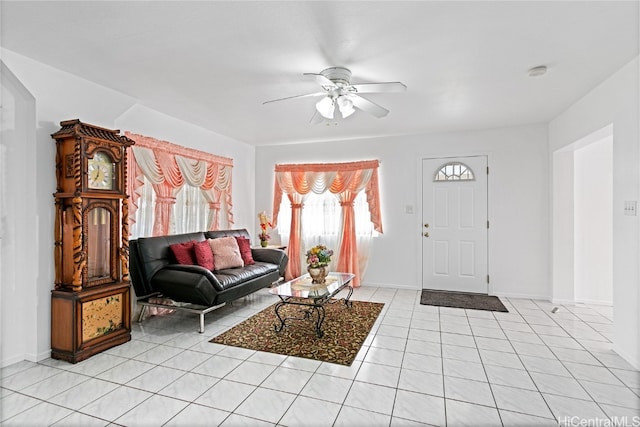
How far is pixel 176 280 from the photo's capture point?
3.46 metres

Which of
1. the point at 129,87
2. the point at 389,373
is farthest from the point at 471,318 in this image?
the point at 129,87

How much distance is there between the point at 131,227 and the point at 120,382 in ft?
6.24

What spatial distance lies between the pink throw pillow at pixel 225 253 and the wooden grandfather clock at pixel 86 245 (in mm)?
1261

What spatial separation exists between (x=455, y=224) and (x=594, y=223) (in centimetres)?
172

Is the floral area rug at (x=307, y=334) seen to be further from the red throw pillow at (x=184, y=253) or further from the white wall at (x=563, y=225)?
the white wall at (x=563, y=225)

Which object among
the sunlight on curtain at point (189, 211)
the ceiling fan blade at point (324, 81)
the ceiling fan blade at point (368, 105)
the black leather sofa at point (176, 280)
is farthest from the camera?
the sunlight on curtain at point (189, 211)

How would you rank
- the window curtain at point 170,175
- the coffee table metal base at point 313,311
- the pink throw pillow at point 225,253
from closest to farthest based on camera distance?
1. the coffee table metal base at point 313,311
2. the window curtain at point 170,175
3. the pink throw pillow at point 225,253

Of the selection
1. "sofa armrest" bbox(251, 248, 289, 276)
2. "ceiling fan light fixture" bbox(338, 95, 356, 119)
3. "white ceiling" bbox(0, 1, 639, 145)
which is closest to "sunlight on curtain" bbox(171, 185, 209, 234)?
"sofa armrest" bbox(251, 248, 289, 276)

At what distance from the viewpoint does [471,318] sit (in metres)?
3.84

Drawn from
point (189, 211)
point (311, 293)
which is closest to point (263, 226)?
point (189, 211)

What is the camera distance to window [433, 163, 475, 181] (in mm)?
5047

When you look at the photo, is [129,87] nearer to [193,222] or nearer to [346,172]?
[193,222]

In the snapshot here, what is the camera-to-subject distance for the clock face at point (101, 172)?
2.87 m

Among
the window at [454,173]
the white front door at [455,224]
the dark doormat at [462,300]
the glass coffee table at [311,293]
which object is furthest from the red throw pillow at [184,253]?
the window at [454,173]
